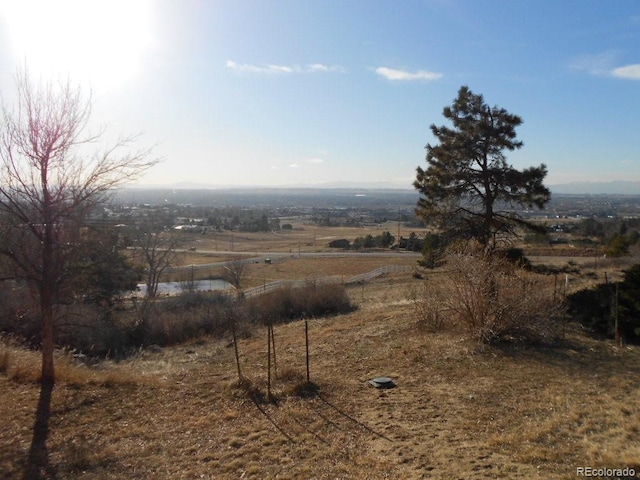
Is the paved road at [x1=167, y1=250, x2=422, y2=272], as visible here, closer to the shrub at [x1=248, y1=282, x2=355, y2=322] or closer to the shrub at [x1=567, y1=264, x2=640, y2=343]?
the shrub at [x1=248, y1=282, x2=355, y2=322]

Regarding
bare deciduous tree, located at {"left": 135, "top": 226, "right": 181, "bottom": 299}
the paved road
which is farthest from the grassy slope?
the paved road

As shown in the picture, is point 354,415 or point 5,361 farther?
point 5,361

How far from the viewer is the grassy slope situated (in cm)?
626

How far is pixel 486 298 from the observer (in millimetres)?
12508

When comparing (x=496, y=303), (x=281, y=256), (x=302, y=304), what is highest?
(x=496, y=303)

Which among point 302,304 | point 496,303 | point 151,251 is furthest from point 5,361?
point 151,251

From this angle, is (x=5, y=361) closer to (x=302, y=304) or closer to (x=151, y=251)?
(x=302, y=304)

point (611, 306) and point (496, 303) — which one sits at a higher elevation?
point (496, 303)

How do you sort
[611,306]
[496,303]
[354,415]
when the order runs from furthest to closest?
[611,306] < [496,303] < [354,415]

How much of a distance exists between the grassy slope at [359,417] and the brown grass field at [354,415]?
0.03 m

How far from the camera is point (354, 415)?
8148 millimetres

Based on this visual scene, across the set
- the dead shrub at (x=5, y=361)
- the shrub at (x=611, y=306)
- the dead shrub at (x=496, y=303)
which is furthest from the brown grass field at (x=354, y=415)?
the shrub at (x=611, y=306)

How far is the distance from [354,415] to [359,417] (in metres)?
0.13

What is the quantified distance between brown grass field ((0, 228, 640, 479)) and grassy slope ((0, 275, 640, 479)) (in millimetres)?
30
